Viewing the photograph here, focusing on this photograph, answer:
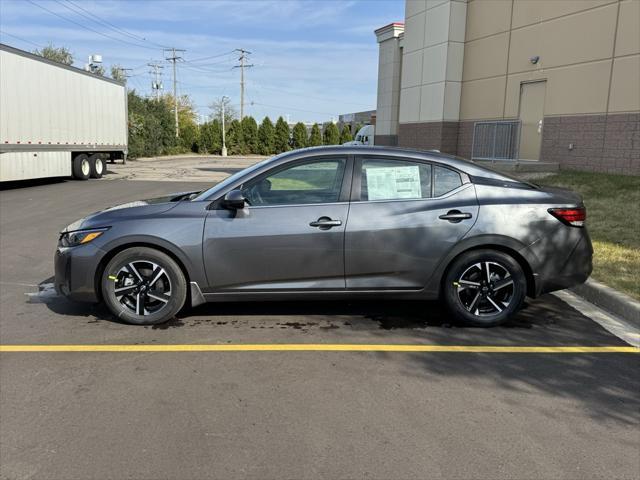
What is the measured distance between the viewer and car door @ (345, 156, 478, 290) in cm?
486

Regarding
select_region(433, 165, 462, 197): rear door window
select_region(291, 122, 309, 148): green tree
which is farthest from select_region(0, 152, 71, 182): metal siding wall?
select_region(291, 122, 309, 148): green tree

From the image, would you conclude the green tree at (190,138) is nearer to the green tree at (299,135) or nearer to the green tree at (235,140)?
the green tree at (235,140)

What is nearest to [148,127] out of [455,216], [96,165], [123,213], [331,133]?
[331,133]

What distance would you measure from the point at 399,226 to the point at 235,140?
5766cm

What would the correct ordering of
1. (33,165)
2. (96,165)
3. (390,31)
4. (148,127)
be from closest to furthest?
1. (33,165)
2. (96,165)
3. (390,31)
4. (148,127)

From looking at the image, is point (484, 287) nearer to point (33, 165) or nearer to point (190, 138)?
point (33, 165)

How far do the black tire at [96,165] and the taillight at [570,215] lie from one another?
68.2 ft

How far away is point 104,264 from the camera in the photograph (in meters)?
4.89

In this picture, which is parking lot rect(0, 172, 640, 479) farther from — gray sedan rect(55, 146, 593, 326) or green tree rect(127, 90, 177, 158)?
green tree rect(127, 90, 177, 158)

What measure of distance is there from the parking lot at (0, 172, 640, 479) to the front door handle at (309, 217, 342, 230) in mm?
936

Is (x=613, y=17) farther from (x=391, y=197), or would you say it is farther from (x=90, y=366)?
(x=90, y=366)

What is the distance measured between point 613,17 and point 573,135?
10.5 feet

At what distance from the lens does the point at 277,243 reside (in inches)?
189

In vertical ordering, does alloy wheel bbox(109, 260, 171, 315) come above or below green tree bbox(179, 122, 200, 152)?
below
